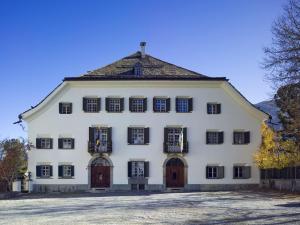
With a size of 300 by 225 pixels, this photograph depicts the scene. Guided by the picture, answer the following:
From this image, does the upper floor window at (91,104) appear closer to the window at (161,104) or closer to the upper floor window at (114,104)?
the upper floor window at (114,104)

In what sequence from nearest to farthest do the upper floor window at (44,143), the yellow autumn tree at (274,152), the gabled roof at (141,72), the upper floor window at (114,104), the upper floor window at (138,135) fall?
the yellow autumn tree at (274,152) < the upper floor window at (44,143) < the upper floor window at (138,135) < the upper floor window at (114,104) < the gabled roof at (141,72)

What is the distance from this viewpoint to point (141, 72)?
146 feet

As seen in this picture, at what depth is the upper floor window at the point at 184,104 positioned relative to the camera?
43969mm

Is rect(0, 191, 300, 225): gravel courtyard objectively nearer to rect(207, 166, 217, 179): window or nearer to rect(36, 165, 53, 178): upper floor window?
rect(36, 165, 53, 178): upper floor window

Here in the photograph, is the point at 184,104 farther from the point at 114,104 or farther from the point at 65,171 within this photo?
the point at 65,171

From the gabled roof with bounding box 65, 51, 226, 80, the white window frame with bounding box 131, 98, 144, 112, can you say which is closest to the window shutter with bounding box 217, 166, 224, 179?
the gabled roof with bounding box 65, 51, 226, 80

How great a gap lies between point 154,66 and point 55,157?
11.8 meters

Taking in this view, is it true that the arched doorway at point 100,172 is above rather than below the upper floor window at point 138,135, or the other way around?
below

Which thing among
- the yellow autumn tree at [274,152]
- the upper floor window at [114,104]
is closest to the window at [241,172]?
the yellow autumn tree at [274,152]

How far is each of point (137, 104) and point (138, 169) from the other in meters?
5.46

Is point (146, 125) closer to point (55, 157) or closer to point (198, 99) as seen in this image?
point (198, 99)

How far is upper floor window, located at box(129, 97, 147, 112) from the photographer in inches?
1725

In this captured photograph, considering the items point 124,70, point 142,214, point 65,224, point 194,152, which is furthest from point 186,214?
point 124,70

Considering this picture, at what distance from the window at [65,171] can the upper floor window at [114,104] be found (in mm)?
5770
